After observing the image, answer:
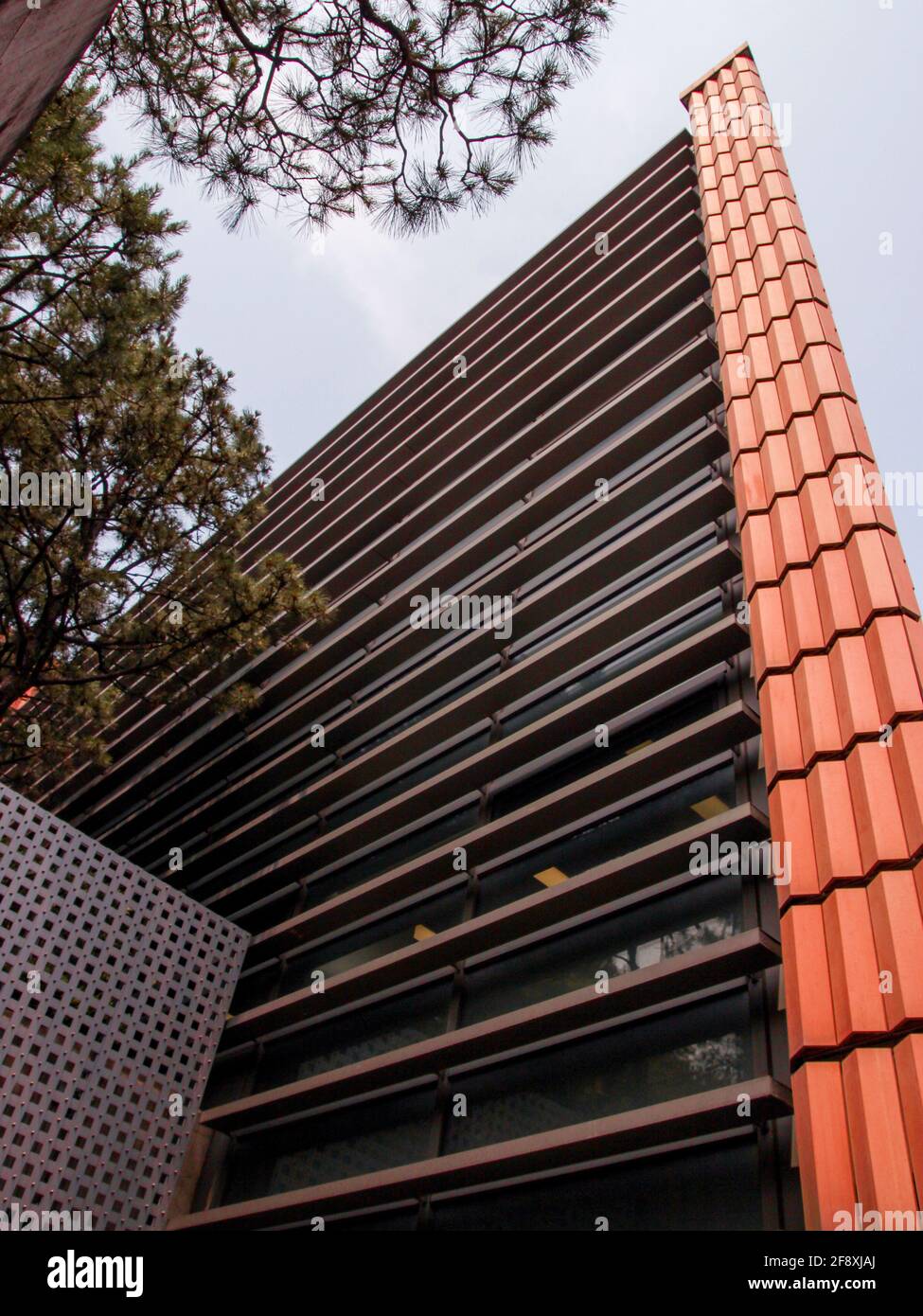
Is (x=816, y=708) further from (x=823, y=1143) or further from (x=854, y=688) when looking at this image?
(x=823, y=1143)

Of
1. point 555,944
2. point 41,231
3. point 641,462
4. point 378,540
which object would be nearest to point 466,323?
point 378,540

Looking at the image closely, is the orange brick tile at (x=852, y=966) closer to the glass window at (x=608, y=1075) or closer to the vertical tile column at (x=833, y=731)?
the vertical tile column at (x=833, y=731)

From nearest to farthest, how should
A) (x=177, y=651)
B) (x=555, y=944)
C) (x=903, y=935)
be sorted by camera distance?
(x=903, y=935)
(x=555, y=944)
(x=177, y=651)

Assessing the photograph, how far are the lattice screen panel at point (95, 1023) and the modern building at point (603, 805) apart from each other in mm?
550

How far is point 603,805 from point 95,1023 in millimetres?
4653

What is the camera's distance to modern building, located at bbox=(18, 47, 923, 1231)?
4.78 m

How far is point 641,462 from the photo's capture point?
32.7ft

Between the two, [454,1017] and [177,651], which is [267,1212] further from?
[177,651]

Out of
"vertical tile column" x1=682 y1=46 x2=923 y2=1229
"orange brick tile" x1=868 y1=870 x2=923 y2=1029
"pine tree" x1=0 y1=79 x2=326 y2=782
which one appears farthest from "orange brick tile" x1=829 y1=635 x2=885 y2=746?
"pine tree" x1=0 y1=79 x2=326 y2=782

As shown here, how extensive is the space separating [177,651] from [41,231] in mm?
3373

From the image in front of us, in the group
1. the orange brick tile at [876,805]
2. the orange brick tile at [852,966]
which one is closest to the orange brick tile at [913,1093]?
the orange brick tile at [852,966]

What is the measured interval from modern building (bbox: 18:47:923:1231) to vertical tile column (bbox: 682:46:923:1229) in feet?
0.06

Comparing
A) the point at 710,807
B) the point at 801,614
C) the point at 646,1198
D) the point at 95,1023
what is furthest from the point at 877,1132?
the point at 95,1023

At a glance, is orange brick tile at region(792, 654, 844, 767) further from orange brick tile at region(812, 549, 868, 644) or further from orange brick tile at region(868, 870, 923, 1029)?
orange brick tile at region(868, 870, 923, 1029)
